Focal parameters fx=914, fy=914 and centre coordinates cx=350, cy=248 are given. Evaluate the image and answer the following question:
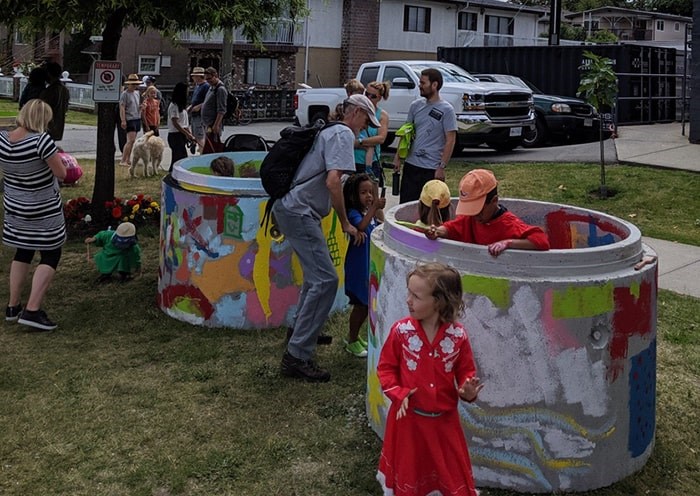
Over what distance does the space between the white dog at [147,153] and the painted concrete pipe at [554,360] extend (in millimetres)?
10618

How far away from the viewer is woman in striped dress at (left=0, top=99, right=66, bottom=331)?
650cm

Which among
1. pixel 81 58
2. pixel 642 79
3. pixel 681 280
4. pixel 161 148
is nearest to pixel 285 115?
pixel 81 58

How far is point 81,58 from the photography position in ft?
119

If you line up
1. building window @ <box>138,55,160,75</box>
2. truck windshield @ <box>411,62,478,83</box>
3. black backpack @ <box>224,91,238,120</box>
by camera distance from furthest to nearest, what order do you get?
building window @ <box>138,55,160,75</box> < truck windshield @ <box>411,62,478,83</box> < black backpack @ <box>224,91,238,120</box>

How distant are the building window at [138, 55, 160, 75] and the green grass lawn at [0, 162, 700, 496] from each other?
2777 cm

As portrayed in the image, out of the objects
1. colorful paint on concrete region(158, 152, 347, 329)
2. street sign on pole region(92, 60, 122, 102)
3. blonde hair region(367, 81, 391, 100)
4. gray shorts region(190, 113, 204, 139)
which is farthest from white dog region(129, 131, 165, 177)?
colorful paint on concrete region(158, 152, 347, 329)

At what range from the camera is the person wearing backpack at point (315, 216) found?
5.46 m

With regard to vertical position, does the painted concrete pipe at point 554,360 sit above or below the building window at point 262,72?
below

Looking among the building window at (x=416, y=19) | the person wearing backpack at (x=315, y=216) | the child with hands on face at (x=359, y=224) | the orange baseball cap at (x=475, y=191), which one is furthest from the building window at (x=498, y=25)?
the orange baseball cap at (x=475, y=191)

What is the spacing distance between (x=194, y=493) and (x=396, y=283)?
1.39 m

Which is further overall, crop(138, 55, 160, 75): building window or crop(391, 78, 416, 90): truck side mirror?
crop(138, 55, 160, 75): building window

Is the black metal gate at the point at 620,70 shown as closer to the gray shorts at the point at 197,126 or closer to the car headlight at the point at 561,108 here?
the car headlight at the point at 561,108

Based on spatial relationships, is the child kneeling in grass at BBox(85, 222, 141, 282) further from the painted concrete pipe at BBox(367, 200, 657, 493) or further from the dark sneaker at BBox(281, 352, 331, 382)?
the painted concrete pipe at BBox(367, 200, 657, 493)

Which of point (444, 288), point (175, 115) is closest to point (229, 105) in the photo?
point (175, 115)
